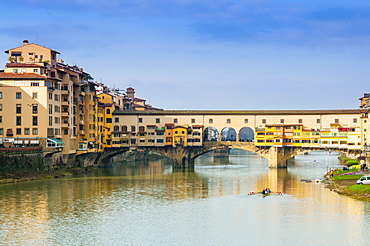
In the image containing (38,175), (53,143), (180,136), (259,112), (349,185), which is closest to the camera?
(349,185)

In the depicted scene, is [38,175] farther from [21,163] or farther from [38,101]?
[38,101]

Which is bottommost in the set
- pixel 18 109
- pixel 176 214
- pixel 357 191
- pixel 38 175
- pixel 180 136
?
pixel 176 214

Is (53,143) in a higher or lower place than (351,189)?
higher

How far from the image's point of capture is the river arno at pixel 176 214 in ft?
136

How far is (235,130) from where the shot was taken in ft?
342

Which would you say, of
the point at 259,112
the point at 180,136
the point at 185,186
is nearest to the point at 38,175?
the point at 185,186

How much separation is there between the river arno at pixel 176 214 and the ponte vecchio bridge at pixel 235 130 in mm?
24400

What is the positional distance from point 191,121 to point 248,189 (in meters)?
37.1

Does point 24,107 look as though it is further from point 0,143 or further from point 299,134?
point 299,134

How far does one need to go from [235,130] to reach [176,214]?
54.5m

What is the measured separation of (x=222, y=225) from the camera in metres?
46.1

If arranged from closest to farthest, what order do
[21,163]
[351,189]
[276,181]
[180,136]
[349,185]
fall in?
[351,189] → [349,185] → [21,163] → [276,181] → [180,136]

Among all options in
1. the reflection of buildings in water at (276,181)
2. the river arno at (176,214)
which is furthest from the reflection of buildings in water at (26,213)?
the reflection of buildings in water at (276,181)

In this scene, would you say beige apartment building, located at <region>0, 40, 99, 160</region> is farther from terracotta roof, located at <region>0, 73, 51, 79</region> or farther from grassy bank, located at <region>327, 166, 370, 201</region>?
grassy bank, located at <region>327, 166, 370, 201</region>
